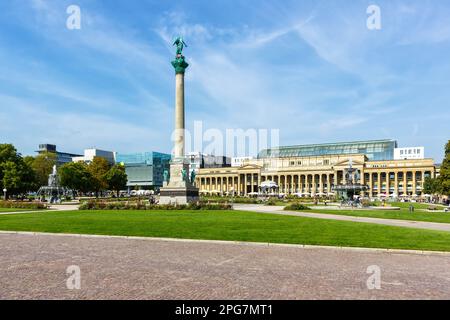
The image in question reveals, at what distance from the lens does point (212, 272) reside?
1295 centimetres

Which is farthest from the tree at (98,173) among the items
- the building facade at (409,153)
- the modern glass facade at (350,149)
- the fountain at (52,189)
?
the building facade at (409,153)

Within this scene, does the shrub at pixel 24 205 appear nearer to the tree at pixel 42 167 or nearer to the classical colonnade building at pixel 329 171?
the tree at pixel 42 167

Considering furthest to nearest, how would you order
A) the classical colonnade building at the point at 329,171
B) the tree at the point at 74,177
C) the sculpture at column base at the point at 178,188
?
the classical colonnade building at the point at 329,171
the tree at the point at 74,177
the sculpture at column base at the point at 178,188

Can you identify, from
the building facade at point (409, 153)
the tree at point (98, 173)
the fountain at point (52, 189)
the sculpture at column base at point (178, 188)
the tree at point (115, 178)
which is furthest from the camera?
the building facade at point (409, 153)

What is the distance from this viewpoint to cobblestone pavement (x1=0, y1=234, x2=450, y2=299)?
1030cm

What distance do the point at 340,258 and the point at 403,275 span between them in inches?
128

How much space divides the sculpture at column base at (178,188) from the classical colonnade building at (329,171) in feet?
293

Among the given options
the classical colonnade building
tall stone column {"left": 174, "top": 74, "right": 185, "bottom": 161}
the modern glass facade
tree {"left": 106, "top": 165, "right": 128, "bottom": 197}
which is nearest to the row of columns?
the classical colonnade building

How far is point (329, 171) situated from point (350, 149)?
21.5 metres

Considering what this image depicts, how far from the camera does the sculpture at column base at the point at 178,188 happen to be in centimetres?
5903

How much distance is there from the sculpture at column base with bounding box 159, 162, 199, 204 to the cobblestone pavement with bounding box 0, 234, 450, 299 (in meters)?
39.2

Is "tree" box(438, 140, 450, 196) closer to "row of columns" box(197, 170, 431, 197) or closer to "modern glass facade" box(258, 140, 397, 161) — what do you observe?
"row of columns" box(197, 170, 431, 197)

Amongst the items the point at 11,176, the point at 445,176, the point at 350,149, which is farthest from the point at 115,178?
the point at 350,149

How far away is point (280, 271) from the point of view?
13.1 metres
